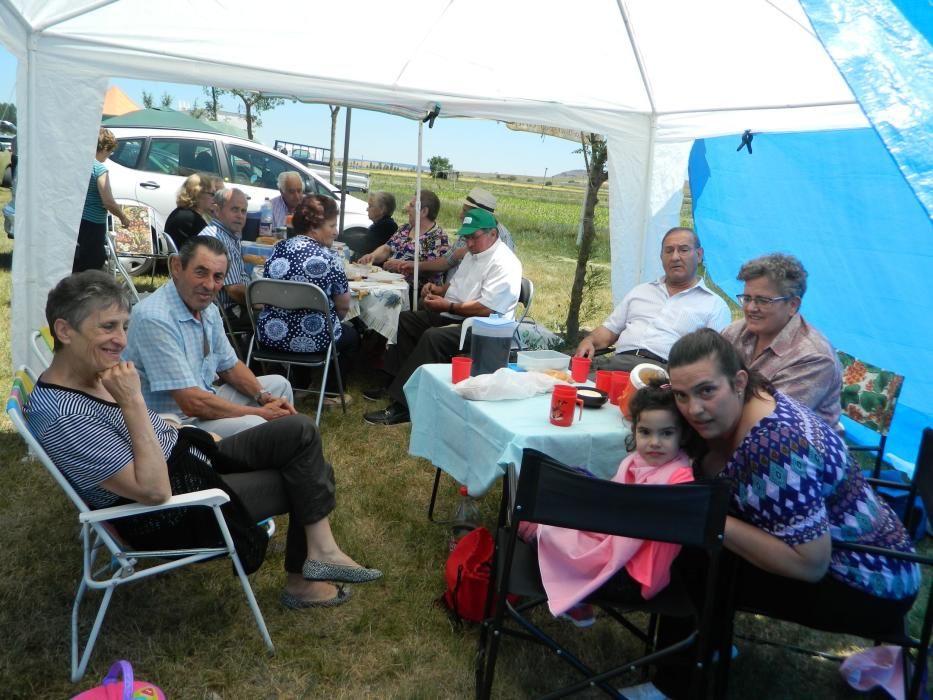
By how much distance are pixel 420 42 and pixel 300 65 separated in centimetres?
70

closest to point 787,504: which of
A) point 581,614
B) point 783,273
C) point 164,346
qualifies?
point 581,614

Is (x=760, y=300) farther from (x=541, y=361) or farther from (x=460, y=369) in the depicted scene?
(x=460, y=369)

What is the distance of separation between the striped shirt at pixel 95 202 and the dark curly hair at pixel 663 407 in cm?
484

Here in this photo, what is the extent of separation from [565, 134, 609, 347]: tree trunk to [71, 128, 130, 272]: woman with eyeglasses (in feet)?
12.1

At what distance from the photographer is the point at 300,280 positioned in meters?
4.10

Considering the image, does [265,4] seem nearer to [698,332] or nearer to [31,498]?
[31,498]

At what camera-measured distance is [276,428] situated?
2.40 meters

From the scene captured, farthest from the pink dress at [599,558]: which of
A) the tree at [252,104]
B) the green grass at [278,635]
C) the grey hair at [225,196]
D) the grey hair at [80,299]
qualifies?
the tree at [252,104]

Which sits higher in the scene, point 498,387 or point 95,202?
point 95,202

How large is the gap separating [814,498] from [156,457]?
161cm

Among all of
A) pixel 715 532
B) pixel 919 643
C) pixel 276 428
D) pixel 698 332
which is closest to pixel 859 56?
pixel 698 332

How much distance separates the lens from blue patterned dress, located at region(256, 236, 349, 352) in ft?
13.4

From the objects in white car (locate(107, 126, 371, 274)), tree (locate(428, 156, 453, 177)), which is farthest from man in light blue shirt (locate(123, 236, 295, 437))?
tree (locate(428, 156, 453, 177))

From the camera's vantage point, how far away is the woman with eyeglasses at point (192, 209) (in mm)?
5801
